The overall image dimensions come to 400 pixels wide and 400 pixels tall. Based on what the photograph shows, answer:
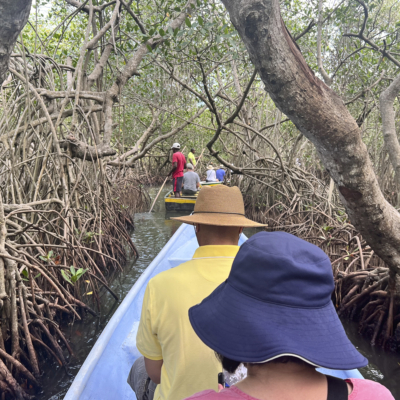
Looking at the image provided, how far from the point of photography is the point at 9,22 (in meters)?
0.90

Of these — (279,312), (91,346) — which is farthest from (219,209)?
(91,346)

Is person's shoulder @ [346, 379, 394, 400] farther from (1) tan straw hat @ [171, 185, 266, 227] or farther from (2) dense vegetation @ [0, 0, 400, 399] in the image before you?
(2) dense vegetation @ [0, 0, 400, 399]

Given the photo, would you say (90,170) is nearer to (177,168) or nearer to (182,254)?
(182,254)

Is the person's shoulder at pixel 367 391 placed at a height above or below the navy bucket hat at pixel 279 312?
below

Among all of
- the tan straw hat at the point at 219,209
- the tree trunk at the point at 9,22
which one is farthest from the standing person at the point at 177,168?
the tree trunk at the point at 9,22

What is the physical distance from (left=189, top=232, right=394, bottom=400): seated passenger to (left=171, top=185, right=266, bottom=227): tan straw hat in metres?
0.67

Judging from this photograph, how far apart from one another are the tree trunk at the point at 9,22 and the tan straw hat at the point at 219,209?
84cm

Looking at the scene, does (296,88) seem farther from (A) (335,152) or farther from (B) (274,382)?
(B) (274,382)

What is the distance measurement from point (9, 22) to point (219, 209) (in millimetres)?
961

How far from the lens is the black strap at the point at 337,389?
61 centimetres

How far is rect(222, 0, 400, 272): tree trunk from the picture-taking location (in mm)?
1324

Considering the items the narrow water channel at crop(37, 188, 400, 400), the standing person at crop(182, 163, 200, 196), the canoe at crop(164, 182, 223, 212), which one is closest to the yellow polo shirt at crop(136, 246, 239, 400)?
the narrow water channel at crop(37, 188, 400, 400)

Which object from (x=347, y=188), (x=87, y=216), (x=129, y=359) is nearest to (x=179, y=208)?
(x=87, y=216)

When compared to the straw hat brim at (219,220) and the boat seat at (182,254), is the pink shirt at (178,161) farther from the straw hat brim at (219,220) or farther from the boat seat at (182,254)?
the straw hat brim at (219,220)
